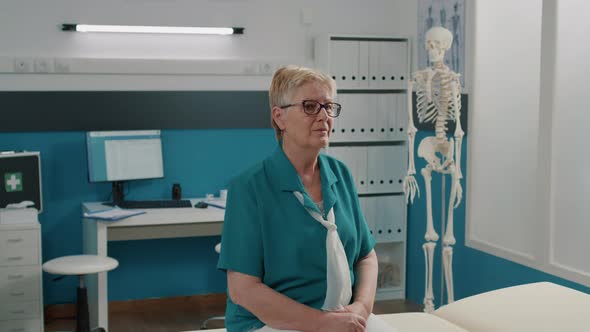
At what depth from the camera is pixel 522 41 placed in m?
3.77

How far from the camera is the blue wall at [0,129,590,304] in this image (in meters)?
4.57

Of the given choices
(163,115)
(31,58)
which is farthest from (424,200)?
(31,58)

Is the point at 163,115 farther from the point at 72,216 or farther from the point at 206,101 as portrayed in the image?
the point at 72,216

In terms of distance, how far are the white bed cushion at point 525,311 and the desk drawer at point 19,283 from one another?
7.08 feet

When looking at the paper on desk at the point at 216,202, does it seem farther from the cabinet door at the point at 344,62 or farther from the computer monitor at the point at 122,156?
the cabinet door at the point at 344,62

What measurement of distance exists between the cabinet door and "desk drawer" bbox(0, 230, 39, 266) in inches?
82.3

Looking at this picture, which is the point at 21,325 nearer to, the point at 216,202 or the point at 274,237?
the point at 216,202

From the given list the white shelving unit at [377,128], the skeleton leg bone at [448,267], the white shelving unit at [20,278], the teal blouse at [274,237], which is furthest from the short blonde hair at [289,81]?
the white shelving unit at [377,128]

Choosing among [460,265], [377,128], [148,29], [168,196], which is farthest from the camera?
[377,128]

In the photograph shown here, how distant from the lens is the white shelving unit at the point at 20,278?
3820mm

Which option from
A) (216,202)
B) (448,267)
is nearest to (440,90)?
(448,267)

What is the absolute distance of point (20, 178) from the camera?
169 inches

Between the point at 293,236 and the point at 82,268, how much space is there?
6.83 feet

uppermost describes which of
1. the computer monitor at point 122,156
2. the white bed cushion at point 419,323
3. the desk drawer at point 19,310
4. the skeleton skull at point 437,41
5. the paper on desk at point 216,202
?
the skeleton skull at point 437,41
